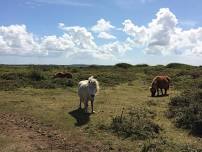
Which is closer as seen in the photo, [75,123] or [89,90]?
[75,123]

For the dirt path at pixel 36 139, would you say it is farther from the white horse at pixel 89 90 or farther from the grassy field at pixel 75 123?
the white horse at pixel 89 90

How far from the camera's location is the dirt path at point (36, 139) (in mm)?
13016

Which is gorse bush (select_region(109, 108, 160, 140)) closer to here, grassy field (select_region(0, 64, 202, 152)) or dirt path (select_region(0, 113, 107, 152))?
grassy field (select_region(0, 64, 202, 152))

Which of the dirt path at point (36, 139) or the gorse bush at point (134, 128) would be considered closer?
the dirt path at point (36, 139)

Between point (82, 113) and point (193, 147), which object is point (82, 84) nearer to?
point (82, 113)

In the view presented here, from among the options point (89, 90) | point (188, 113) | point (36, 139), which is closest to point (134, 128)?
point (188, 113)

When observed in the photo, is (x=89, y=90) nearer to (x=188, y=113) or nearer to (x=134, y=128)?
(x=134, y=128)

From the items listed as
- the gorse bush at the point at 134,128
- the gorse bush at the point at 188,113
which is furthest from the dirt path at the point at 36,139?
the gorse bush at the point at 188,113

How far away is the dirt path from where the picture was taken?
13.0m

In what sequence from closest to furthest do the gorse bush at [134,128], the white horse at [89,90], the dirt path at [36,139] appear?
1. the dirt path at [36,139]
2. the gorse bush at [134,128]
3. the white horse at [89,90]

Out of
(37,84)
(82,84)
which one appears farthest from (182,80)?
(82,84)

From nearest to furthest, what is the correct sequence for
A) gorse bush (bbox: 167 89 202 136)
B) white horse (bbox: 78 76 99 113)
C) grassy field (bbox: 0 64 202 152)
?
grassy field (bbox: 0 64 202 152) → gorse bush (bbox: 167 89 202 136) → white horse (bbox: 78 76 99 113)

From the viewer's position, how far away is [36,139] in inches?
563

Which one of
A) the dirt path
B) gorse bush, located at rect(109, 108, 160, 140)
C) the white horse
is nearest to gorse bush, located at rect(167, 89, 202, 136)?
gorse bush, located at rect(109, 108, 160, 140)
